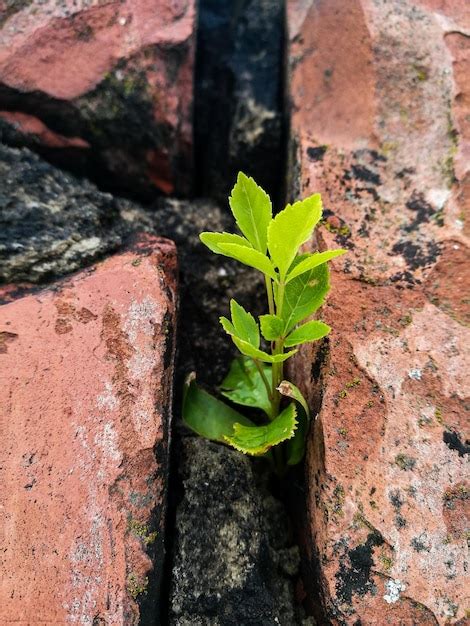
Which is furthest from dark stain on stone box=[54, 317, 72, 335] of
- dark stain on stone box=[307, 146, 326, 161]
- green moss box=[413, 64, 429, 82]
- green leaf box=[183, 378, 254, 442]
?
green moss box=[413, 64, 429, 82]

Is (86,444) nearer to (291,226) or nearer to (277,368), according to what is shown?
(277,368)

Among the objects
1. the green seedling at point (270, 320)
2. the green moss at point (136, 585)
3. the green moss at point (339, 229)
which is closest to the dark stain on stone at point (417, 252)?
the green moss at point (339, 229)

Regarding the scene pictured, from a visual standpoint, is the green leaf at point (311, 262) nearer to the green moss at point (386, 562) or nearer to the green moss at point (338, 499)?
the green moss at point (338, 499)

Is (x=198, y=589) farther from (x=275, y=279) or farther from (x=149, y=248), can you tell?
(x=149, y=248)

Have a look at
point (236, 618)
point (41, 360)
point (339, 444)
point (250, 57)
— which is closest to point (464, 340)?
point (339, 444)

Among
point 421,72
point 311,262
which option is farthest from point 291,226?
point 421,72
